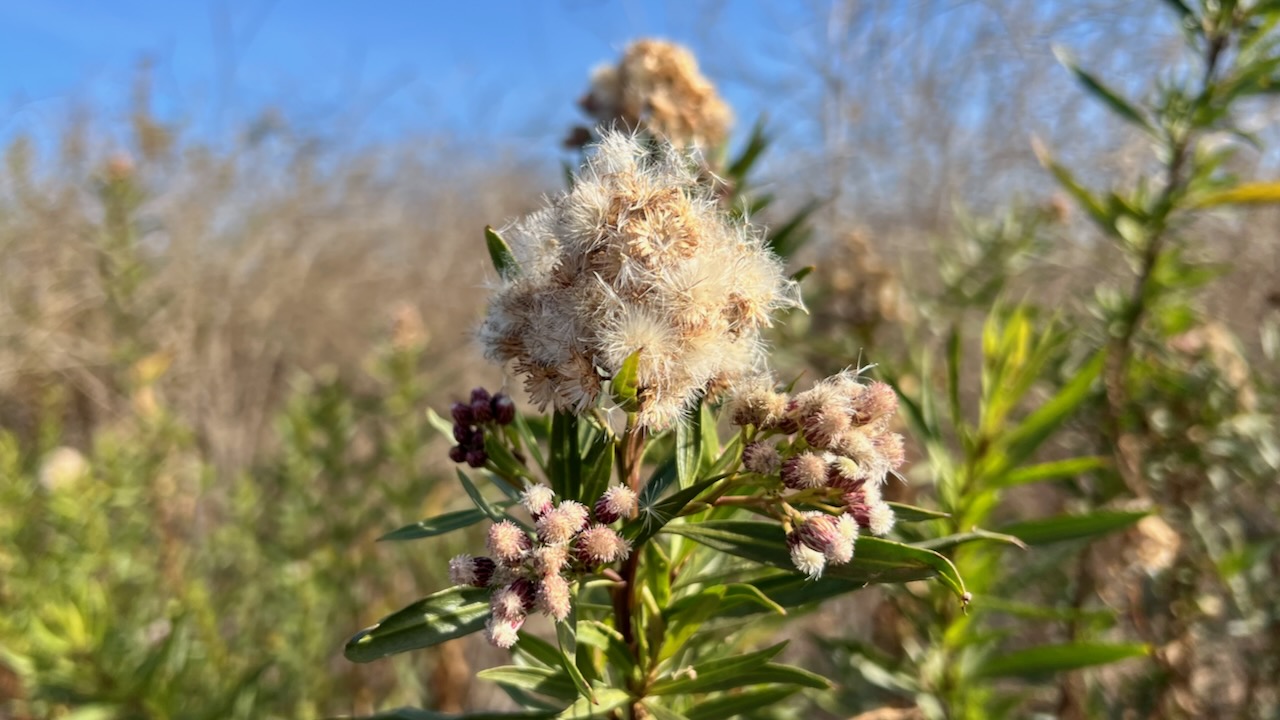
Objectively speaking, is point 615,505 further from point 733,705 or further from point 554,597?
point 733,705

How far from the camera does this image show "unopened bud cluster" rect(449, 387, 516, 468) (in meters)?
0.95

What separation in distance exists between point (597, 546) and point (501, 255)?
42cm

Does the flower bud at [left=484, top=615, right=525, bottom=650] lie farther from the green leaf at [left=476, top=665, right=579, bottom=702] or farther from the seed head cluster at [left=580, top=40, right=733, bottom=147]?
the seed head cluster at [left=580, top=40, right=733, bottom=147]

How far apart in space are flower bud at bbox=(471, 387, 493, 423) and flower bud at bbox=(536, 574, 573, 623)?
269mm

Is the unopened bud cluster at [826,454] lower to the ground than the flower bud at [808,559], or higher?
higher

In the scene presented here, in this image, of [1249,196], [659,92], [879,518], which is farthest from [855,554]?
[1249,196]

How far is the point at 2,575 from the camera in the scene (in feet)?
8.14

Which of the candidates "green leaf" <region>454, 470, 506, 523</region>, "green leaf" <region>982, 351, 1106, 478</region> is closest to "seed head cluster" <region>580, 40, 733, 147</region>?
"green leaf" <region>982, 351, 1106, 478</region>

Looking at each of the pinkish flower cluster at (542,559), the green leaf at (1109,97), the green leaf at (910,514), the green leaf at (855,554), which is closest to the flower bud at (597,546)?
the pinkish flower cluster at (542,559)

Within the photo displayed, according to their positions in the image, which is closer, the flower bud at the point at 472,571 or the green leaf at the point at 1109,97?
the flower bud at the point at 472,571

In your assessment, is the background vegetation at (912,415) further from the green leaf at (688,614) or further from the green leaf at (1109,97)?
the green leaf at (688,614)

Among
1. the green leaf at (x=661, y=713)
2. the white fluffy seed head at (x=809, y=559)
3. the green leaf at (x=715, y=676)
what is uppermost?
the white fluffy seed head at (x=809, y=559)

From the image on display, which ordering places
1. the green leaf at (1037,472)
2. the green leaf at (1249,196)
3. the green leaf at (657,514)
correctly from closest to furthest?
the green leaf at (657,514) → the green leaf at (1037,472) → the green leaf at (1249,196)

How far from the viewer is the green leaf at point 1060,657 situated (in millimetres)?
1239
